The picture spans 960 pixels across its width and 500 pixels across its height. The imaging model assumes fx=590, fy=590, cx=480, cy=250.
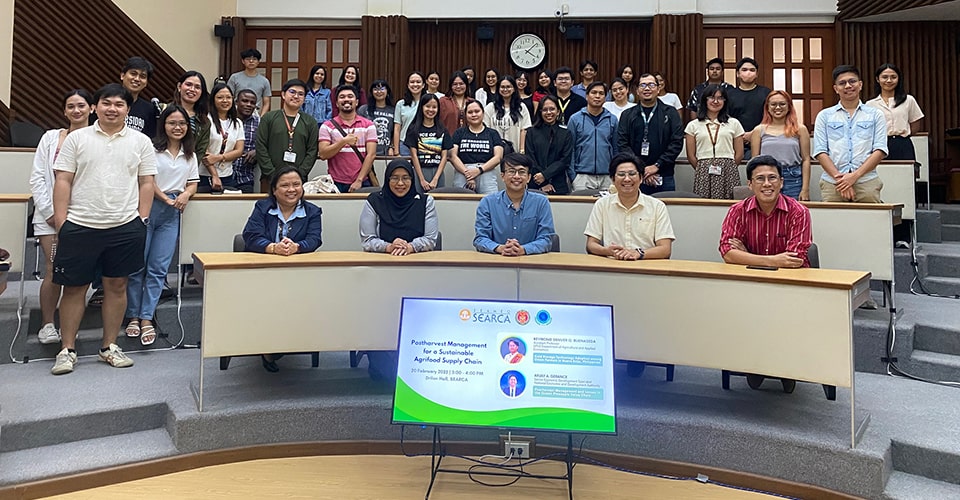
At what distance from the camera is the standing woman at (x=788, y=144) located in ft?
13.2

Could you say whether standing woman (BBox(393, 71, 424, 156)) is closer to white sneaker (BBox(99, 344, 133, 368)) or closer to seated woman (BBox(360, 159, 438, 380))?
seated woman (BBox(360, 159, 438, 380))

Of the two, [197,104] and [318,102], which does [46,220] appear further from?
[318,102]

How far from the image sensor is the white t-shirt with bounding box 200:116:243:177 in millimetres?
4168

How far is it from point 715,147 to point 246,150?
3509 millimetres

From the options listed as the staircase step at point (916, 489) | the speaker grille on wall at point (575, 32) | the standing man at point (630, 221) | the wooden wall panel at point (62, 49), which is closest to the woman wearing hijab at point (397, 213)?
the standing man at point (630, 221)

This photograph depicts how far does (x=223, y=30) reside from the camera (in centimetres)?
801

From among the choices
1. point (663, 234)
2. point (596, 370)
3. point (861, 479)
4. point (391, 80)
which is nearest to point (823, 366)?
point (861, 479)

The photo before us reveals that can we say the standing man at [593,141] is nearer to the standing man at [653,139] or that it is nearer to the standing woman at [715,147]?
the standing man at [653,139]

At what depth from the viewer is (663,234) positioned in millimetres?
3186

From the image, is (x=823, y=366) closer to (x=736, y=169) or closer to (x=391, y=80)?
(x=736, y=169)

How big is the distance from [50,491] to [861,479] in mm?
3004

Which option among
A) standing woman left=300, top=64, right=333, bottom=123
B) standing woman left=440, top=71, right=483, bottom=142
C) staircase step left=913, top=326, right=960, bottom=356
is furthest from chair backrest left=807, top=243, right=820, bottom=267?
standing woman left=300, top=64, right=333, bottom=123

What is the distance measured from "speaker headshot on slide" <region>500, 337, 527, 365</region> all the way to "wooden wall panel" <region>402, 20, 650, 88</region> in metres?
6.66

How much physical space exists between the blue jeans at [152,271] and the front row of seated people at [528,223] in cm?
67
